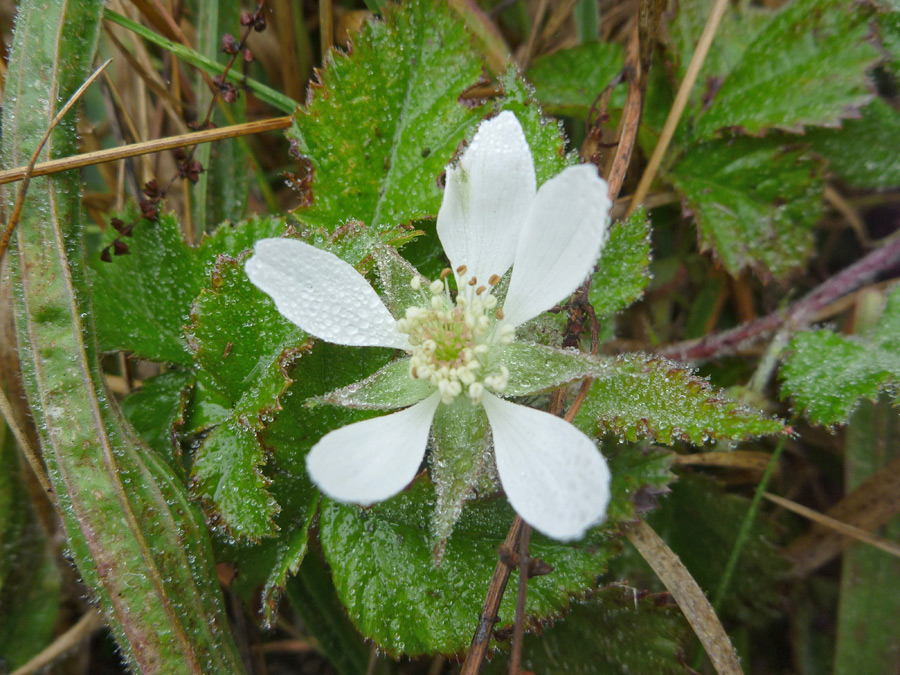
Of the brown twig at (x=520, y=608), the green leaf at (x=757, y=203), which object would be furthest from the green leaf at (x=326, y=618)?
the green leaf at (x=757, y=203)

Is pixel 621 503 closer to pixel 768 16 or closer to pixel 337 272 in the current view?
Answer: pixel 337 272

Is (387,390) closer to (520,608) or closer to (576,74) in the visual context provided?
(520,608)

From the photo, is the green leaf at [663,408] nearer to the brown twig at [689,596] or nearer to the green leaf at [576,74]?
the brown twig at [689,596]

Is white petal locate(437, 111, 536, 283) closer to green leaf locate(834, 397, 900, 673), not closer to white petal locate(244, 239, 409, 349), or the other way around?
white petal locate(244, 239, 409, 349)

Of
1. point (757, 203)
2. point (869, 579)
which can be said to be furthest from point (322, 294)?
point (869, 579)

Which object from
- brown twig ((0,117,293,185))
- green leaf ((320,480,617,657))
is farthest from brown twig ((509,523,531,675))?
brown twig ((0,117,293,185))

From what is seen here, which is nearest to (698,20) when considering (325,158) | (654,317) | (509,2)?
(509,2)
